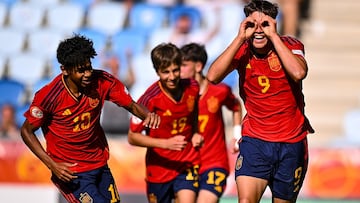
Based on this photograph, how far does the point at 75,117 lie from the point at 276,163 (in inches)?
66.6

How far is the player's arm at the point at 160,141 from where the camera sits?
8406 millimetres

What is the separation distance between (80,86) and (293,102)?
1.74m

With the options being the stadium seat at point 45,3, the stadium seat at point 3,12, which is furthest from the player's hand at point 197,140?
the stadium seat at point 3,12

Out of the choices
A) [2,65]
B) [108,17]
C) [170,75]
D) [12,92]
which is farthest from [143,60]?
[170,75]

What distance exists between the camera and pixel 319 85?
15.0 metres

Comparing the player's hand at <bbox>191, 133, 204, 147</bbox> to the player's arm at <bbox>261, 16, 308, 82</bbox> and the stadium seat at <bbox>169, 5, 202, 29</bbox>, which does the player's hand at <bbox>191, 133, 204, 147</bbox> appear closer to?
the player's arm at <bbox>261, 16, 308, 82</bbox>

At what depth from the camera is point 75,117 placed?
25.8 ft

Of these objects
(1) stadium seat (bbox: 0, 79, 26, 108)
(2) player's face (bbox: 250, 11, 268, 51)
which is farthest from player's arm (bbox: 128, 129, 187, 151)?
(1) stadium seat (bbox: 0, 79, 26, 108)

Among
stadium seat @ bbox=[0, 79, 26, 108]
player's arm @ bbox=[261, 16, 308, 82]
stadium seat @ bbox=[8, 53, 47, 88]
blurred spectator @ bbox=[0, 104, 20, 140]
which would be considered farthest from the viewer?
stadium seat @ bbox=[8, 53, 47, 88]

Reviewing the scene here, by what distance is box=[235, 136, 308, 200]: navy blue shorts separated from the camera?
757cm

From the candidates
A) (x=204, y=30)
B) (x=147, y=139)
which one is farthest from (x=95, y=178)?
(x=204, y=30)

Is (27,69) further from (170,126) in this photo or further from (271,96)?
(271,96)

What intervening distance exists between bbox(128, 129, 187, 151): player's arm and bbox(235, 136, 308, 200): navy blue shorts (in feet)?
2.75

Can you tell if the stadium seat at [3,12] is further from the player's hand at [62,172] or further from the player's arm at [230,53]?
the player's arm at [230,53]
